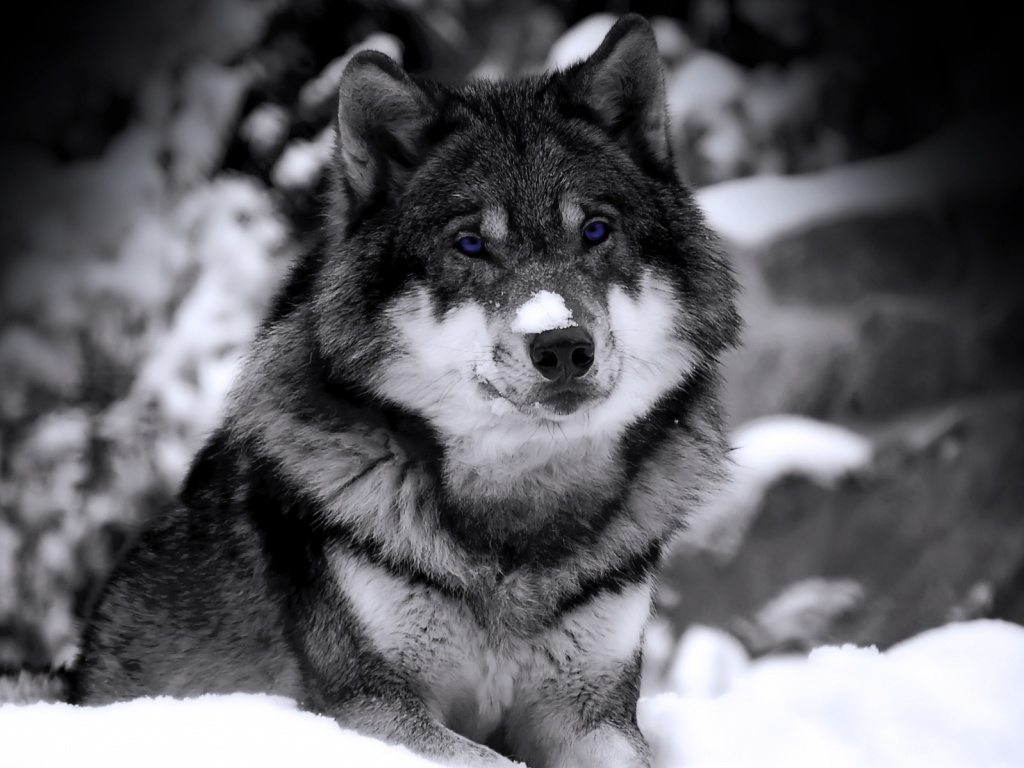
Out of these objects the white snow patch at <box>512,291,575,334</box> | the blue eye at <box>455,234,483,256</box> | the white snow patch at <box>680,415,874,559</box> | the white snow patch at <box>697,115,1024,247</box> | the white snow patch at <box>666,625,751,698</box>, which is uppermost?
the blue eye at <box>455,234,483,256</box>

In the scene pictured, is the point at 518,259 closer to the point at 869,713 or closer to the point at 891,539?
the point at 869,713

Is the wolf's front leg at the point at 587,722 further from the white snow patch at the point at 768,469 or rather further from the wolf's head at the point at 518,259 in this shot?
the white snow patch at the point at 768,469

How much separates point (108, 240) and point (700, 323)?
13.3 ft

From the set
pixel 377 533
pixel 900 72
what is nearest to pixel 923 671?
pixel 377 533

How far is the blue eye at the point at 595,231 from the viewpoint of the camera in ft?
8.88

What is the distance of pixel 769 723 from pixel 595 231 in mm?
1383

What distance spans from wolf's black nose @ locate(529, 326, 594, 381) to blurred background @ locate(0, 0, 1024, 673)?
312 cm

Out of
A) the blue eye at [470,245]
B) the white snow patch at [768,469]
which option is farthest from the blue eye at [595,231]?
the white snow patch at [768,469]

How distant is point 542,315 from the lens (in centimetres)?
243

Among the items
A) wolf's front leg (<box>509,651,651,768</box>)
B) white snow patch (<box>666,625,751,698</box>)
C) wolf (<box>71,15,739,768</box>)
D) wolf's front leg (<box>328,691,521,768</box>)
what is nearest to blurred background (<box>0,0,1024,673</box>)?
white snow patch (<box>666,625,751,698</box>)

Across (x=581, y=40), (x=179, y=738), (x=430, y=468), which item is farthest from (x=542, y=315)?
(x=581, y=40)

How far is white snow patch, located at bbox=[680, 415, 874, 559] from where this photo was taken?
6398 mm

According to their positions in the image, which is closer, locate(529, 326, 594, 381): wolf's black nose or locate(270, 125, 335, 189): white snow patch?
locate(529, 326, 594, 381): wolf's black nose

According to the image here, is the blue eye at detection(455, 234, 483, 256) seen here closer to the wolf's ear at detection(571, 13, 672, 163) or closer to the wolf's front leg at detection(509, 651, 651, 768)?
the wolf's ear at detection(571, 13, 672, 163)
